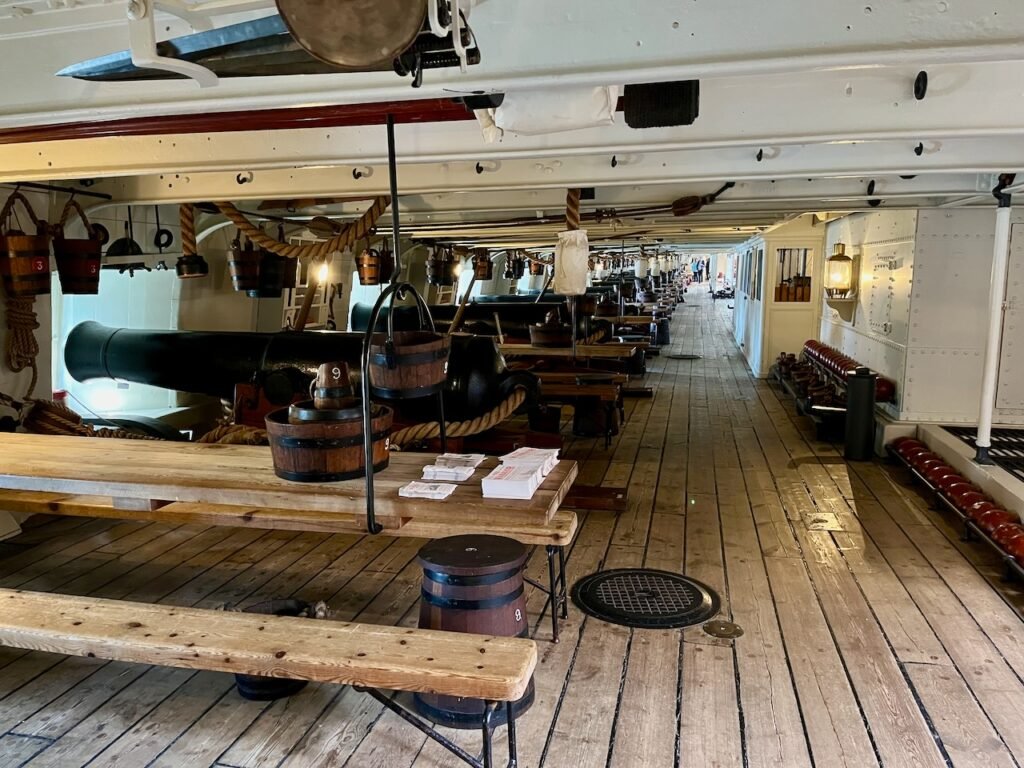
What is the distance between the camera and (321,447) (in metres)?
2.36

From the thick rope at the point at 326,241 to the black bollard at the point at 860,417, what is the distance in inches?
157

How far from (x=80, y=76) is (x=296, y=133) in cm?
117

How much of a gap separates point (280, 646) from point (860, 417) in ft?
17.3

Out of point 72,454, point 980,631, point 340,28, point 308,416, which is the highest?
point 340,28

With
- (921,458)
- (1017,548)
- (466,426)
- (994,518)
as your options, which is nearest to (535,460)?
(466,426)

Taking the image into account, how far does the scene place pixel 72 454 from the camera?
310cm

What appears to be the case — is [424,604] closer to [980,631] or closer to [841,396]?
[980,631]

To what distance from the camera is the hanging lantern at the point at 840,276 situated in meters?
7.47

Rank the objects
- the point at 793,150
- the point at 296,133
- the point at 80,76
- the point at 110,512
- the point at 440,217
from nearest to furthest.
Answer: the point at 80,76 < the point at 110,512 < the point at 296,133 < the point at 793,150 < the point at 440,217

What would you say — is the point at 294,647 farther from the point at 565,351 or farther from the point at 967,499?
the point at 565,351

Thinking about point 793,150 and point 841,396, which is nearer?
point 793,150

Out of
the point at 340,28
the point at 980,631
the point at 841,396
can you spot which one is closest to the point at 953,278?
the point at 841,396

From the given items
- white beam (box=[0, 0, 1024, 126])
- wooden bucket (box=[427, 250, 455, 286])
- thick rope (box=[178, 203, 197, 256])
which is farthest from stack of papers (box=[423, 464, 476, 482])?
wooden bucket (box=[427, 250, 455, 286])

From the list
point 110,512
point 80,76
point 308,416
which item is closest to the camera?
point 80,76
